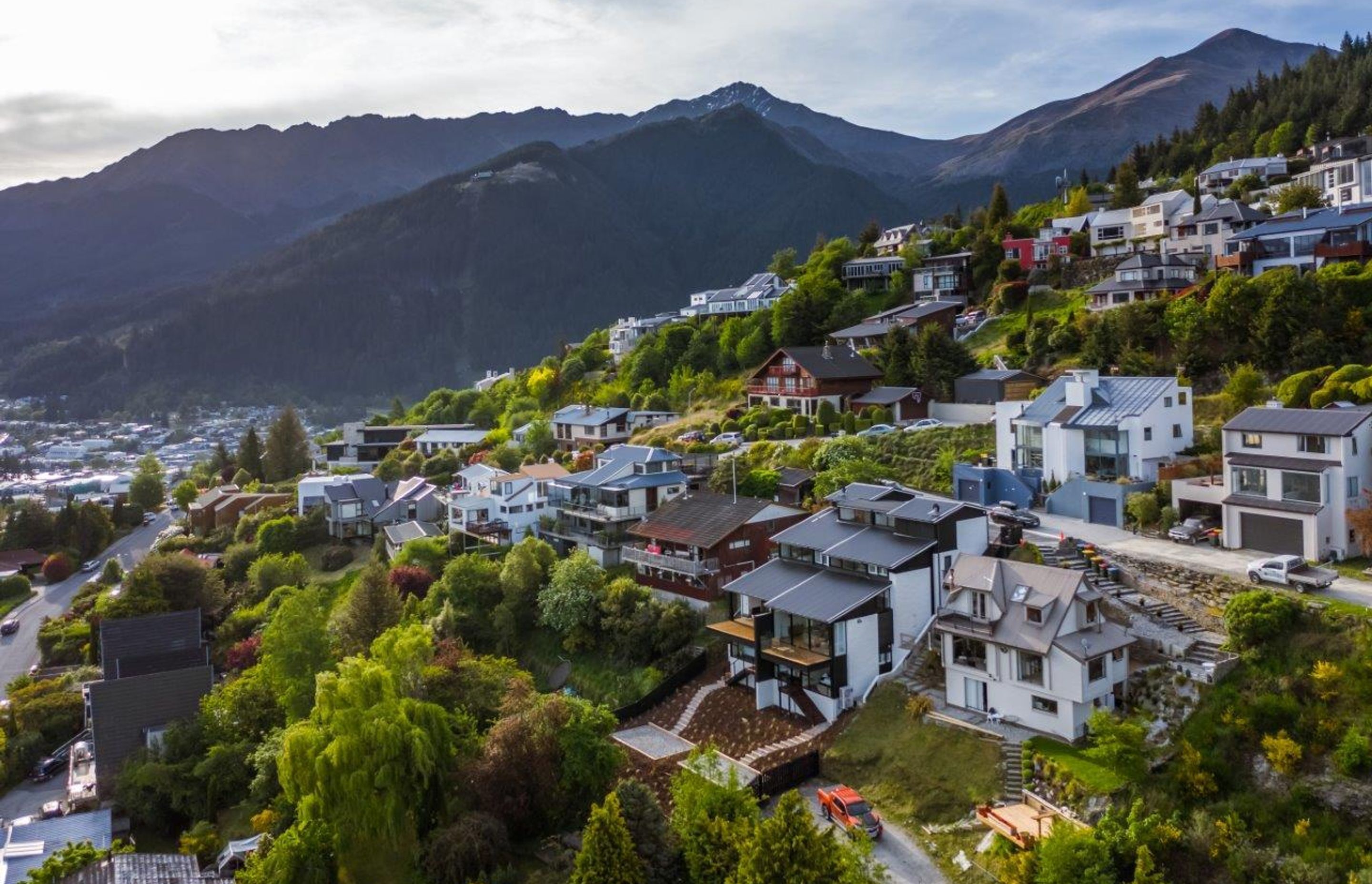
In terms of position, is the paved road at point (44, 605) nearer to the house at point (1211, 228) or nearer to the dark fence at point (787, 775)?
the dark fence at point (787, 775)

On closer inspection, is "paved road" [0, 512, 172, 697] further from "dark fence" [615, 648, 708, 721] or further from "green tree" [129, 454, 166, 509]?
"dark fence" [615, 648, 708, 721]

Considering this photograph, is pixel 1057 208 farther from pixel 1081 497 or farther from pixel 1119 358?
pixel 1081 497

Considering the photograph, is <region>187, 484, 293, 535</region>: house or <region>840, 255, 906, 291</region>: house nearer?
<region>187, 484, 293, 535</region>: house

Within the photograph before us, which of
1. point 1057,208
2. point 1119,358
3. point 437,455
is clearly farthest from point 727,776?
point 1057,208

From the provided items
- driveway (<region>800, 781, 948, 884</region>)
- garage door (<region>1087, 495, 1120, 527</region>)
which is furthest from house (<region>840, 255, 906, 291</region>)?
driveway (<region>800, 781, 948, 884</region>)

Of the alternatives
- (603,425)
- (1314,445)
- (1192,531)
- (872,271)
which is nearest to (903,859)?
(1192,531)

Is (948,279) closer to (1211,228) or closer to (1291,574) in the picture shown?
(1211,228)
